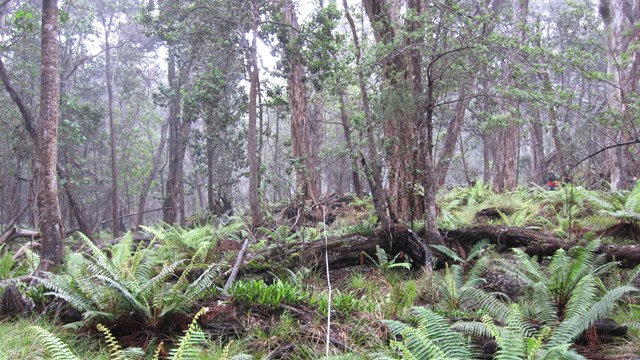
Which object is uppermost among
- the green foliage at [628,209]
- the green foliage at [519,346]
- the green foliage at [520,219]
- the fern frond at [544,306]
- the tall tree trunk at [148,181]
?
the tall tree trunk at [148,181]

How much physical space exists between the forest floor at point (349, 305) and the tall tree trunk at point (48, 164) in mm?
526

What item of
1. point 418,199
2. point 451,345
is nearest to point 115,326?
point 451,345

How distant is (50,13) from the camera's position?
737 cm

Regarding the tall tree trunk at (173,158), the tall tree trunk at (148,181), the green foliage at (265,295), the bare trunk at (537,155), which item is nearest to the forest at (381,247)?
the green foliage at (265,295)

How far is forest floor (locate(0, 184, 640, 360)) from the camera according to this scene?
3477mm

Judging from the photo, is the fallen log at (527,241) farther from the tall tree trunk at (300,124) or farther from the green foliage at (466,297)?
the tall tree trunk at (300,124)

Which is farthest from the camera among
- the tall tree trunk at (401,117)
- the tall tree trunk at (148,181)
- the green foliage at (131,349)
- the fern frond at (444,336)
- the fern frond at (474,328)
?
the tall tree trunk at (148,181)

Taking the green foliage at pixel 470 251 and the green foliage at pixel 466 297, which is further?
the green foliage at pixel 470 251

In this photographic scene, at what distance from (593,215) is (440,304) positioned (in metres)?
4.81

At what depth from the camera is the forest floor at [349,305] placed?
3.48m

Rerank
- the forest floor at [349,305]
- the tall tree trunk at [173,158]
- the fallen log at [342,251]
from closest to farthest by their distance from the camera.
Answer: the forest floor at [349,305], the fallen log at [342,251], the tall tree trunk at [173,158]

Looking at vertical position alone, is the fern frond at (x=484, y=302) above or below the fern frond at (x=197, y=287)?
below

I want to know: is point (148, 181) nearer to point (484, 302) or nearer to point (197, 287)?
point (197, 287)

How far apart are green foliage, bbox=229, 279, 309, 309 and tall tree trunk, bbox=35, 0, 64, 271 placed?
3866 millimetres
